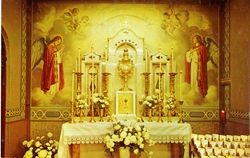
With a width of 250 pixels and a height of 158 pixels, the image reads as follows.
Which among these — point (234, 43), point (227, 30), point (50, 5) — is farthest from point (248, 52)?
point (50, 5)

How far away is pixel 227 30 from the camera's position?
289 inches

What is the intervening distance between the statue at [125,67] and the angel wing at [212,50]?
1757 mm

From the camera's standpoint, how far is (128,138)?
18.8 ft

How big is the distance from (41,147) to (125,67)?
2.39 m

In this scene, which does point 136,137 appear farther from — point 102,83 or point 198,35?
point 198,35

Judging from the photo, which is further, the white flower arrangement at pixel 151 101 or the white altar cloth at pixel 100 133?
the white flower arrangement at pixel 151 101

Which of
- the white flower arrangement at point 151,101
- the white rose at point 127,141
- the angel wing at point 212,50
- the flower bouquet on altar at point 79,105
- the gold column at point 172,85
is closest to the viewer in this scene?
the white rose at point 127,141

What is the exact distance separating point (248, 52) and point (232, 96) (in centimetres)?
120

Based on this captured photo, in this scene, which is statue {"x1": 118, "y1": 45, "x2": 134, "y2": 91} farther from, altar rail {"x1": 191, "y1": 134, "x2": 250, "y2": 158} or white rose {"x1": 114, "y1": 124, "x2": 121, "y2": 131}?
altar rail {"x1": 191, "y1": 134, "x2": 250, "y2": 158}

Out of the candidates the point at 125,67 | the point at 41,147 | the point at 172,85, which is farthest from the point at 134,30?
the point at 41,147

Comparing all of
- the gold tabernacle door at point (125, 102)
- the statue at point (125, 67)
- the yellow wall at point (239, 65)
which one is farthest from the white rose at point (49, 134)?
the yellow wall at point (239, 65)

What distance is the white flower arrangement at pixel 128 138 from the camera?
5.75m

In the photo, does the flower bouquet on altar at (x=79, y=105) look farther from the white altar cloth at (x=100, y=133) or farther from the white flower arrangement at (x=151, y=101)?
the white flower arrangement at (x=151, y=101)

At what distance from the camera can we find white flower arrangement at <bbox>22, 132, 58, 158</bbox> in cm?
702
